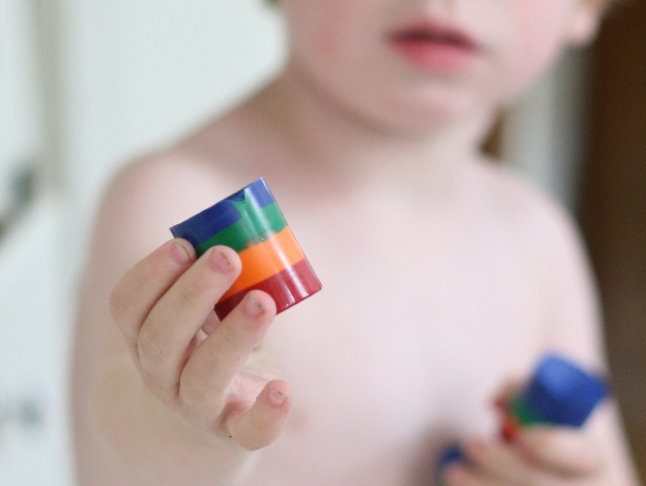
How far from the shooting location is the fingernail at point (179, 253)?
0.17 m

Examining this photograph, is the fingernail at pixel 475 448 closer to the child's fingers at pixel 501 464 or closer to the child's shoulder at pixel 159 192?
the child's fingers at pixel 501 464

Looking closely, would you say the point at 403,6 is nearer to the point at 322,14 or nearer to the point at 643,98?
the point at 322,14

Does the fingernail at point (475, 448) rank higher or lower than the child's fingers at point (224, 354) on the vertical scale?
lower

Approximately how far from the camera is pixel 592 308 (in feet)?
1.98

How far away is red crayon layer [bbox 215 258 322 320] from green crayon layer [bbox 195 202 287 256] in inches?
0.4

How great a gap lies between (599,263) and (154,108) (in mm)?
1061

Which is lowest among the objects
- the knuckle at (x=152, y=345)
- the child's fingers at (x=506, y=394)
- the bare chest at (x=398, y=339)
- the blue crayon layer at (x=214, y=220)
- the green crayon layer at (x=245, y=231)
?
the child's fingers at (x=506, y=394)

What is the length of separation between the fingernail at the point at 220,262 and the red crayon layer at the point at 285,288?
1 centimetres

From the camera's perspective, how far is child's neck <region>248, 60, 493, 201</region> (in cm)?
35

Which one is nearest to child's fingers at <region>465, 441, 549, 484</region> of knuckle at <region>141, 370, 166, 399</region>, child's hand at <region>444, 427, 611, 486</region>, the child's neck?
child's hand at <region>444, 427, 611, 486</region>

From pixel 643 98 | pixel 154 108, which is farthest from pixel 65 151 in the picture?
pixel 643 98

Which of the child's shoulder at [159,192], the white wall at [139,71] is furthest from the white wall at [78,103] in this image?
the child's shoulder at [159,192]

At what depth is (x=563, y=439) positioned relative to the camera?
1.30 ft

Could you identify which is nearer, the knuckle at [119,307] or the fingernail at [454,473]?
the knuckle at [119,307]
